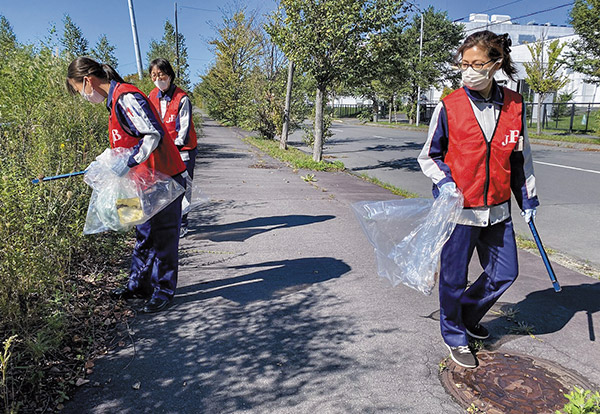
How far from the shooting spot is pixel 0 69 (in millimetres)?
5598

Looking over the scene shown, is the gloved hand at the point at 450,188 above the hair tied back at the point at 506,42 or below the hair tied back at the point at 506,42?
below

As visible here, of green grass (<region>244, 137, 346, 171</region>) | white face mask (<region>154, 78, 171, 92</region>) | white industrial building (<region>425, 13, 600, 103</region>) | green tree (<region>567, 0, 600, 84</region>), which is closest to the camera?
white face mask (<region>154, 78, 171, 92</region>)

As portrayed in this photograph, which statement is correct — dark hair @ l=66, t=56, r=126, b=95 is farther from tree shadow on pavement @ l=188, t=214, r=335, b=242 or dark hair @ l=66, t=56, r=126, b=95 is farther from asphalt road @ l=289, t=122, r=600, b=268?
asphalt road @ l=289, t=122, r=600, b=268

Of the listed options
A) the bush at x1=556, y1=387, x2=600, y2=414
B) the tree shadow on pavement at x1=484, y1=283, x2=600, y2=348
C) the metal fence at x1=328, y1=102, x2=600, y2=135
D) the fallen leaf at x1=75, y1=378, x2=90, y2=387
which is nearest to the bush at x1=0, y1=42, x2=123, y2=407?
the fallen leaf at x1=75, y1=378, x2=90, y2=387

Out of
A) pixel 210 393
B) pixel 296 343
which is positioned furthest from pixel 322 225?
pixel 210 393

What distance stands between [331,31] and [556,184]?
19.3 ft

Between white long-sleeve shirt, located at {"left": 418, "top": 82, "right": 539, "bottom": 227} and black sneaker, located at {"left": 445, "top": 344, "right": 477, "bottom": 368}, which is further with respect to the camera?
black sneaker, located at {"left": 445, "top": 344, "right": 477, "bottom": 368}

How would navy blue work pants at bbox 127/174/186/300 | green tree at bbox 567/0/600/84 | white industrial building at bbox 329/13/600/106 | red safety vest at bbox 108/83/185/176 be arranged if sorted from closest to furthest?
red safety vest at bbox 108/83/185/176
navy blue work pants at bbox 127/174/186/300
green tree at bbox 567/0/600/84
white industrial building at bbox 329/13/600/106

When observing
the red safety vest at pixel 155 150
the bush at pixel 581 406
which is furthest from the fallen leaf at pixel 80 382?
the bush at pixel 581 406

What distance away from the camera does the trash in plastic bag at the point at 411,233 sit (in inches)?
111

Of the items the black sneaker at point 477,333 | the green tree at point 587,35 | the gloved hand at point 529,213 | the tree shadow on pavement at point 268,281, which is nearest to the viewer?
the gloved hand at point 529,213

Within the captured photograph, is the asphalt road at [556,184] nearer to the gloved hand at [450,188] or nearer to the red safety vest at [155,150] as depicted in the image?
the gloved hand at [450,188]

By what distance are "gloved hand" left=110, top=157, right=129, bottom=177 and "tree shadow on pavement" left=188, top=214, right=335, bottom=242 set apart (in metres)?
2.53

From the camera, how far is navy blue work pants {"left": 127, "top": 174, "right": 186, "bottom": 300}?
12.0 feet
